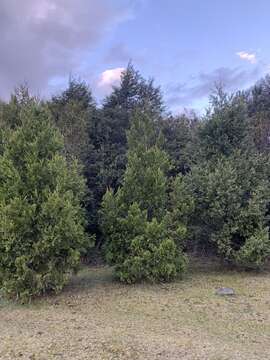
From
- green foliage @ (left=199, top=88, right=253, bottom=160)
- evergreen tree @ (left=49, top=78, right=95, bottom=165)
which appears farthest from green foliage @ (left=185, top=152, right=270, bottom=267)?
evergreen tree @ (left=49, top=78, right=95, bottom=165)

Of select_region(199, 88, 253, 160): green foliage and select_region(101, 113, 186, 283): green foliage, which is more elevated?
select_region(199, 88, 253, 160): green foliage

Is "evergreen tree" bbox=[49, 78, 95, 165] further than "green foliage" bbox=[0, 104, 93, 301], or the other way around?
"evergreen tree" bbox=[49, 78, 95, 165]

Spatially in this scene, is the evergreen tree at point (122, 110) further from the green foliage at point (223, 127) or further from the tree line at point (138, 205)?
the green foliage at point (223, 127)

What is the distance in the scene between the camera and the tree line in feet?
21.1

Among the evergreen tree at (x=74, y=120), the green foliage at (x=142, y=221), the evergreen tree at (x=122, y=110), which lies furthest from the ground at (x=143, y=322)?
the evergreen tree at (x=122, y=110)

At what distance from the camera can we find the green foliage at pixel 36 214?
20.8ft

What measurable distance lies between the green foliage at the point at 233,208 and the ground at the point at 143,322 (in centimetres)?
68

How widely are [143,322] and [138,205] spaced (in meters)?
2.69

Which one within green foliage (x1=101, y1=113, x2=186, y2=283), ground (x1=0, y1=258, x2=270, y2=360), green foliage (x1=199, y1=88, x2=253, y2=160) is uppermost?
green foliage (x1=199, y1=88, x2=253, y2=160)

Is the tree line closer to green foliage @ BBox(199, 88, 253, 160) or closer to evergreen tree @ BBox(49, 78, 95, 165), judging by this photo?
green foliage @ BBox(199, 88, 253, 160)

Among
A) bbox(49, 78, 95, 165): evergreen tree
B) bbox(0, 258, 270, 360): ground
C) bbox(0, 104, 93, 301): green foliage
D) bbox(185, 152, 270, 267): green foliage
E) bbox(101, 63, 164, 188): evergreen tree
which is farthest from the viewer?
bbox(101, 63, 164, 188): evergreen tree

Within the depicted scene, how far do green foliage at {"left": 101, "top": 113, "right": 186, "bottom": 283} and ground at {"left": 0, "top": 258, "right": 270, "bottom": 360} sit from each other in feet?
1.26

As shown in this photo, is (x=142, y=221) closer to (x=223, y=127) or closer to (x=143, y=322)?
(x=143, y=322)

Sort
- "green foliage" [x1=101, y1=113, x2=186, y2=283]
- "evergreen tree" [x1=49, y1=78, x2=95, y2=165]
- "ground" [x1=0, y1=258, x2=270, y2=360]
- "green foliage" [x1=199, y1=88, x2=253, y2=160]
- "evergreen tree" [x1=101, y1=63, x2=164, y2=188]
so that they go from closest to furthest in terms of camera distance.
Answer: "ground" [x1=0, y1=258, x2=270, y2=360]
"green foliage" [x1=101, y1=113, x2=186, y2=283]
"green foliage" [x1=199, y1=88, x2=253, y2=160]
"evergreen tree" [x1=49, y1=78, x2=95, y2=165]
"evergreen tree" [x1=101, y1=63, x2=164, y2=188]
